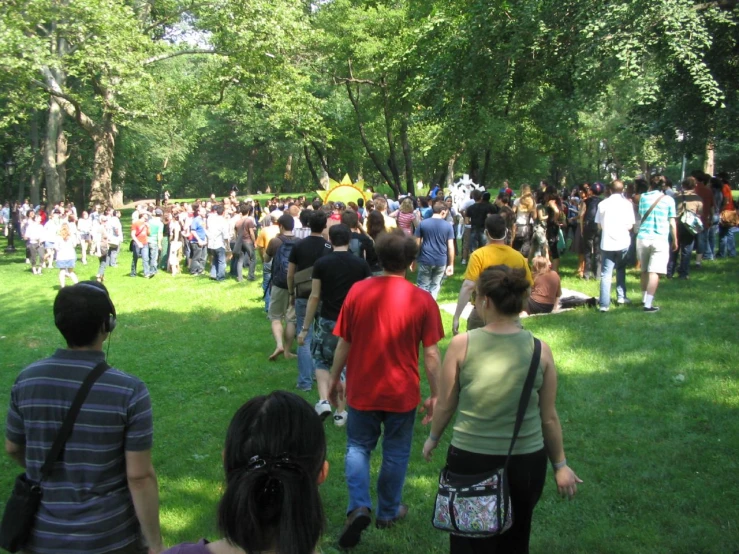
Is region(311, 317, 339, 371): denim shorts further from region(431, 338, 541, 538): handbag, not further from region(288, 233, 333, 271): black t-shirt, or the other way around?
region(431, 338, 541, 538): handbag

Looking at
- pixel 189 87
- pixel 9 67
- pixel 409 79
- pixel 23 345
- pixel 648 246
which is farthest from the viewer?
pixel 189 87

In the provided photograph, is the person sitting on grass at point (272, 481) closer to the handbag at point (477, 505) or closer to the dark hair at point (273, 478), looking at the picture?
the dark hair at point (273, 478)

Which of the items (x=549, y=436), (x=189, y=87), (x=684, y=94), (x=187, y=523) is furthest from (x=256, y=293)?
(x=189, y=87)

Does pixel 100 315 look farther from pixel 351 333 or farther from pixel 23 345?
pixel 23 345

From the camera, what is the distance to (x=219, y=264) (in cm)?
→ 1812

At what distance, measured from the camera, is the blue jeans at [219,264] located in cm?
1792

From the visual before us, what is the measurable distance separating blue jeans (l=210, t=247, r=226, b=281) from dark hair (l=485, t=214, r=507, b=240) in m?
12.1

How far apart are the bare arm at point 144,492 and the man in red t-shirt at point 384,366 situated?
168cm

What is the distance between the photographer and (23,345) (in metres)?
11.9

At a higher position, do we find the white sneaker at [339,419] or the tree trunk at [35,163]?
the tree trunk at [35,163]

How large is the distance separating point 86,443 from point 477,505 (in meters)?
1.65

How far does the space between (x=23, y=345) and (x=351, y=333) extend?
355 inches

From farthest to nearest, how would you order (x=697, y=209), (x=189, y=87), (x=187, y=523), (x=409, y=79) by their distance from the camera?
1. (x=189, y=87)
2. (x=409, y=79)
3. (x=697, y=209)
4. (x=187, y=523)

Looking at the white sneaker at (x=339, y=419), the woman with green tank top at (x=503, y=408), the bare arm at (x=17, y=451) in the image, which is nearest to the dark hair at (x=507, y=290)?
the woman with green tank top at (x=503, y=408)
